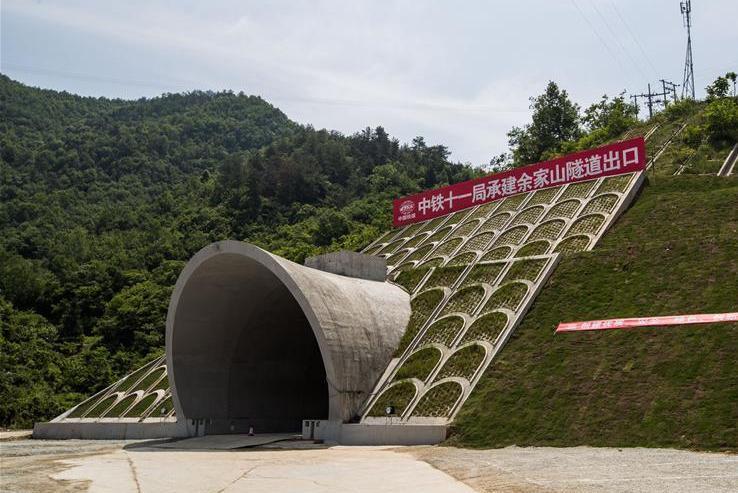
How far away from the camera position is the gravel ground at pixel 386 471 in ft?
44.4

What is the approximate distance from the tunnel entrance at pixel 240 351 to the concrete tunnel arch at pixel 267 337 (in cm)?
4

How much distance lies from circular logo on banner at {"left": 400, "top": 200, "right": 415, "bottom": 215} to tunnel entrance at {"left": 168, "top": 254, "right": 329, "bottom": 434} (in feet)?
47.4

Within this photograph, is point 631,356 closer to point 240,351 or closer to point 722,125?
point 240,351

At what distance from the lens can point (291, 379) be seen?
34.2 m

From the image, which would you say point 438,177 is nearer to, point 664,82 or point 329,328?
point 664,82

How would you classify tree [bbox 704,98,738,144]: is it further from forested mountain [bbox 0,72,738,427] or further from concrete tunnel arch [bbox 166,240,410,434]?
concrete tunnel arch [bbox 166,240,410,434]

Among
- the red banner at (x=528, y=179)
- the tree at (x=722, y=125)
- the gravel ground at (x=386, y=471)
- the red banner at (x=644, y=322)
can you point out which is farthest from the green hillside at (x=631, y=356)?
the tree at (x=722, y=125)

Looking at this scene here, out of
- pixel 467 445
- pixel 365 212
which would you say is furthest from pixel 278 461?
pixel 365 212

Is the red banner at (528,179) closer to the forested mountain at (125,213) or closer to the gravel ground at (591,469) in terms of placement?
the forested mountain at (125,213)

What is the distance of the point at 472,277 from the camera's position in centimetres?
3145

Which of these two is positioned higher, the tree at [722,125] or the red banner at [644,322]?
the tree at [722,125]

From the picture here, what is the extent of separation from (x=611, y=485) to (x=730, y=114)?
38.3 meters

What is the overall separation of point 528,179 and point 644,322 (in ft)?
58.5

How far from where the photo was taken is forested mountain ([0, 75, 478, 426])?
172 ft
